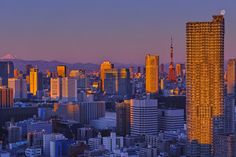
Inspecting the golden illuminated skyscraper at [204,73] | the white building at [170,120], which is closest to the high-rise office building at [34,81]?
the white building at [170,120]

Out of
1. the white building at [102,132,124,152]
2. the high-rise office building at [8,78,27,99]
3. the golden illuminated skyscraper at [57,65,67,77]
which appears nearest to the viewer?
the white building at [102,132,124,152]

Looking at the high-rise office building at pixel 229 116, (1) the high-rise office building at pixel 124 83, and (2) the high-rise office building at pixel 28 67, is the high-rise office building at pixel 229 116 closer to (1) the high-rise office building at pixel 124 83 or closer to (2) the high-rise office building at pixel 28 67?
(1) the high-rise office building at pixel 124 83

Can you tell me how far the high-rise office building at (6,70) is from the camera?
30.7 m

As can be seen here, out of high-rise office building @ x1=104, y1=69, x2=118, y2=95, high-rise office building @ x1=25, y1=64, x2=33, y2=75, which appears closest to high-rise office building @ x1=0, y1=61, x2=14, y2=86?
high-rise office building @ x1=25, y1=64, x2=33, y2=75

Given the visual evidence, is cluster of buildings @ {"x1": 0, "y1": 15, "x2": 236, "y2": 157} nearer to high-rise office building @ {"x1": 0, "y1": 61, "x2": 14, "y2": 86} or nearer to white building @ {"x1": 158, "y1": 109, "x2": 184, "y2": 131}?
white building @ {"x1": 158, "y1": 109, "x2": 184, "y2": 131}

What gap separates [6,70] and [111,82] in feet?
20.4

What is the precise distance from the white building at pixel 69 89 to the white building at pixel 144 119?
36.7 ft

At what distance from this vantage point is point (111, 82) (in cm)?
3042

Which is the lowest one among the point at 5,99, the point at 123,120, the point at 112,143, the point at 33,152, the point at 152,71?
the point at 33,152

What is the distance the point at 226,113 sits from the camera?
1346 centimetres

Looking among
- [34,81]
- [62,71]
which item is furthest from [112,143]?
Answer: [62,71]

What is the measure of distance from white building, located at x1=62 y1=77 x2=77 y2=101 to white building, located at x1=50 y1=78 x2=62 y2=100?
264 mm

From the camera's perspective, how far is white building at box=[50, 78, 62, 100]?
2892 centimetres

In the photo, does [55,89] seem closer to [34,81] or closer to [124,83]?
[34,81]
